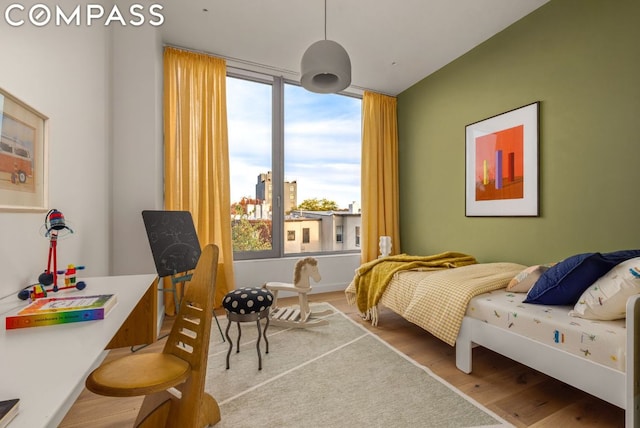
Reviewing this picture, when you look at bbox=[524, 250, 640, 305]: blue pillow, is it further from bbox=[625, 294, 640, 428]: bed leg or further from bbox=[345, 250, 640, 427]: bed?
bbox=[625, 294, 640, 428]: bed leg

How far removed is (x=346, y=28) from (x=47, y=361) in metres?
3.23

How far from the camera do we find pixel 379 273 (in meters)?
2.84

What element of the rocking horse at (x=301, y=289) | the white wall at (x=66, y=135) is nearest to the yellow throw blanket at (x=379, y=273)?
the rocking horse at (x=301, y=289)

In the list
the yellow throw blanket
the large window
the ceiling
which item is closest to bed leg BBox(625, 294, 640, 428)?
the yellow throw blanket

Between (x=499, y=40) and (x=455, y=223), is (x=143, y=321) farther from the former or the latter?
(x=499, y=40)

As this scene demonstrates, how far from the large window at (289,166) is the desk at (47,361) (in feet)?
8.78

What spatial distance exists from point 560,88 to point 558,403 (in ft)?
7.97

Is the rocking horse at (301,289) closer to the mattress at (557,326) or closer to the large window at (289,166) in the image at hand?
the large window at (289,166)

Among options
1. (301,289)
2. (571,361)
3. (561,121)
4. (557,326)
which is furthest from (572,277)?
(301,289)

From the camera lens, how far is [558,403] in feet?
5.39

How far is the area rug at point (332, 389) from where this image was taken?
1525 millimetres

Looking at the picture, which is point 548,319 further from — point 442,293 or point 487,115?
point 487,115

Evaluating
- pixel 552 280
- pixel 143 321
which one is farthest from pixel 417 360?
pixel 143 321

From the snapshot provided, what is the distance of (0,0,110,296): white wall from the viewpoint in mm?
1333
